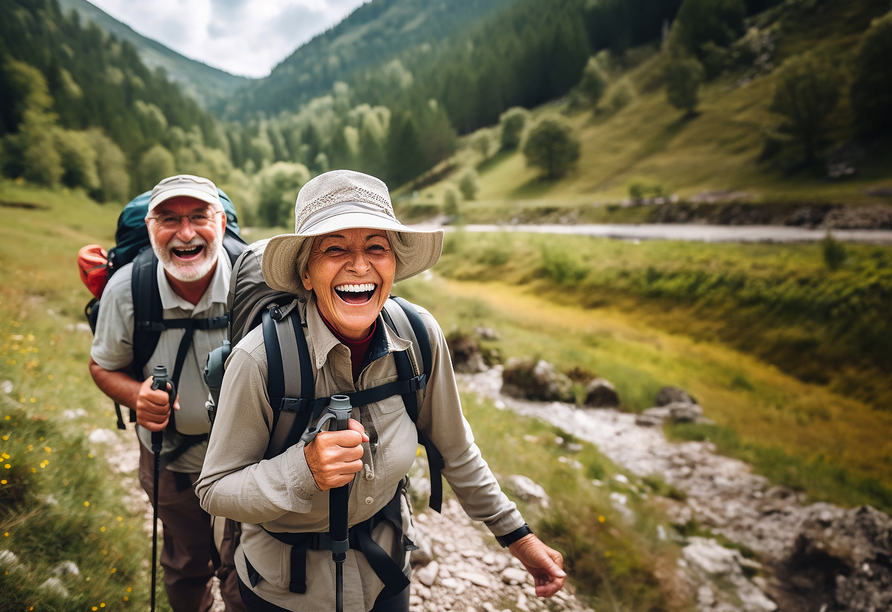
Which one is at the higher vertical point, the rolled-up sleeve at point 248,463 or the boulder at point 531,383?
the rolled-up sleeve at point 248,463

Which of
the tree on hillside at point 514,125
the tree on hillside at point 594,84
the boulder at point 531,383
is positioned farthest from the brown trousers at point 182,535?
the tree on hillside at point 514,125

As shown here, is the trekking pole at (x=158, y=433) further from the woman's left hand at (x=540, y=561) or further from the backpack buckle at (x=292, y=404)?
the woman's left hand at (x=540, y=561)

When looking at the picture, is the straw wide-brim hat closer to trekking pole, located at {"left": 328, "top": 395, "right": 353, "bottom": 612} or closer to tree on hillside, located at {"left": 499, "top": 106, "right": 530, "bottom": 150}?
trekking pole, located at {"left": 328, "top": 395, "right": 353, "bottom": 612}

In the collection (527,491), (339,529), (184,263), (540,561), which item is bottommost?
(527,491)

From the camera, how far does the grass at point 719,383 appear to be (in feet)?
32.0

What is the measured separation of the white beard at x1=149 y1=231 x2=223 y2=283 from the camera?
2495 millimetres

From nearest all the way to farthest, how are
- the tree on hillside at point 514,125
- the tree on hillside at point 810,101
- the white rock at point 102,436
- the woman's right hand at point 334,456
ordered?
the woman's right hand at point 334,456 → the white rock at point 102,436 → the tree on hillside at point 810,101 → the tree on hillside at point 514,125

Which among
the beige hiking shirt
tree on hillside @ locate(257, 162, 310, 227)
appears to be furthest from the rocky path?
tree on hillside @ locate(257, 162, 310, 227)

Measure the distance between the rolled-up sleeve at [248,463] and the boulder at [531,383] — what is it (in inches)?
393

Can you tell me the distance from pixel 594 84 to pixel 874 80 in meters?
28.6

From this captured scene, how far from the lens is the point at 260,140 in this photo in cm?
7244

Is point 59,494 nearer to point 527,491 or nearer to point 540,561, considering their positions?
point 540,561

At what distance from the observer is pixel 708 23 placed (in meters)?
30.3

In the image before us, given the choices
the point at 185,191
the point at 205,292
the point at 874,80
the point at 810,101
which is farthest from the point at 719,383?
the point at 185,191
